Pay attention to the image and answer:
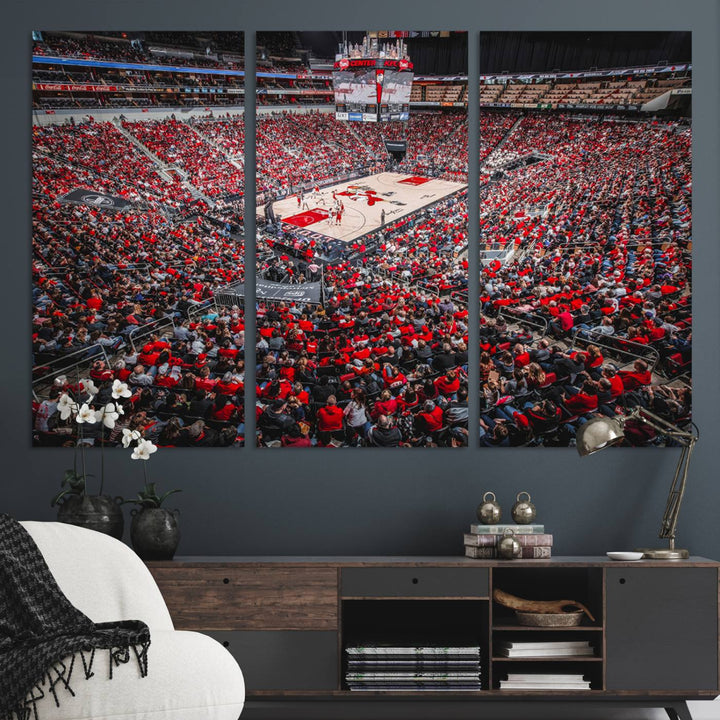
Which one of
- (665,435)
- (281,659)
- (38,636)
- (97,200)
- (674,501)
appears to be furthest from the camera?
(97,200)

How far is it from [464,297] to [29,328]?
1.88m

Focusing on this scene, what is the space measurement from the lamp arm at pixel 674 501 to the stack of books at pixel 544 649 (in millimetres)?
541

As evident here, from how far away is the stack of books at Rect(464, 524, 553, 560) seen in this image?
3164 millimetres

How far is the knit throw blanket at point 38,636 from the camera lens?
1.95 m

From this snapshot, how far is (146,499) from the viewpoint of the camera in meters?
3.17

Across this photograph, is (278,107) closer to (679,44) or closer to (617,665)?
(679,44)

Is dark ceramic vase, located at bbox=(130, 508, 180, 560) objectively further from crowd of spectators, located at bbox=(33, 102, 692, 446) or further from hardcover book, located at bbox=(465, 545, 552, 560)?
hardcover book, located at bbox=(465, 545, 552, 560)

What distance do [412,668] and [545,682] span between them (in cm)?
49

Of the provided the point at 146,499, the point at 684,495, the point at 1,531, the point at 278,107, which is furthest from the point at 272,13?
the point at 684,495

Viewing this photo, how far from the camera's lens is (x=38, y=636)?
87.2 inches

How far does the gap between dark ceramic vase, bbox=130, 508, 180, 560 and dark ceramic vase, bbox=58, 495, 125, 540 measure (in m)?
0.08

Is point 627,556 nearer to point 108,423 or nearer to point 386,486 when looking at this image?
point 386,486

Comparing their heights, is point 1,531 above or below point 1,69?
below

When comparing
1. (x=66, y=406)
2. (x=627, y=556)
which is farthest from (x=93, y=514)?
(x=627, y=556)
